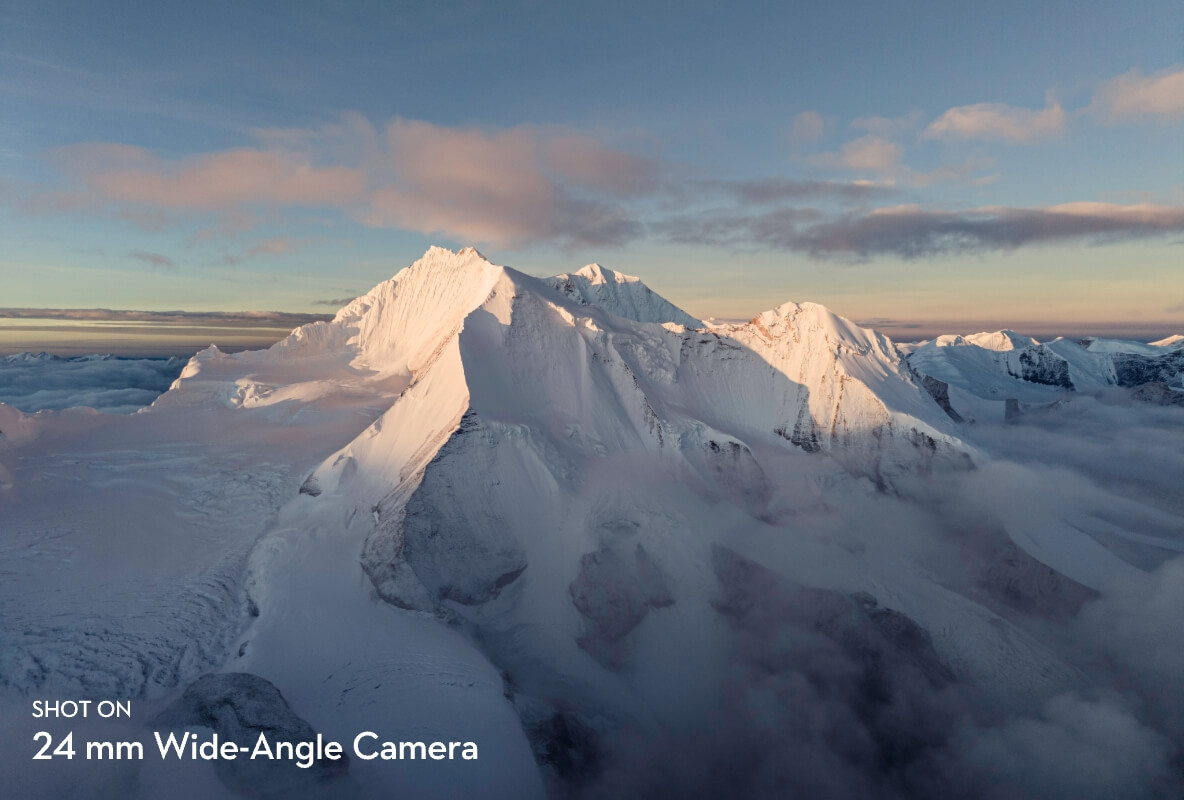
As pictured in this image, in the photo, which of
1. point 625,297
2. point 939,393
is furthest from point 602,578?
point 625,297

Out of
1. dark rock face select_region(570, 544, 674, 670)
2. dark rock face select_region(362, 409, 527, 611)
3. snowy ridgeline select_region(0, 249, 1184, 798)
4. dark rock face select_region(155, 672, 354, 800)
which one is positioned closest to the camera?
dark rock face select_region(155, 672, 354, 800)

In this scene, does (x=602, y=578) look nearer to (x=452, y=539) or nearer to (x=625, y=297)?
(x=452, y=539)

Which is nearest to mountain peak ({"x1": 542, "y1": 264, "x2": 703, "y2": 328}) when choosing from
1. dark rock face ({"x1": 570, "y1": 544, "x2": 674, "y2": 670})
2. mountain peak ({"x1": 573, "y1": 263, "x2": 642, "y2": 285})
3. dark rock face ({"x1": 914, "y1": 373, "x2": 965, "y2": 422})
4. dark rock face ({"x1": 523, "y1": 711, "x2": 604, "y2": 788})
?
mountain peak ({"x1": 573, "y1": 263, "x2": 642, "y2": 285})

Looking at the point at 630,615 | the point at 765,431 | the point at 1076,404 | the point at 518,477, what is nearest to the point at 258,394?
the point at 518,477

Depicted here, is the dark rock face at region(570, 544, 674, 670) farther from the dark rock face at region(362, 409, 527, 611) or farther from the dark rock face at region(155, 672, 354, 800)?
the dark rock face at region(155, 672, 354, 800)

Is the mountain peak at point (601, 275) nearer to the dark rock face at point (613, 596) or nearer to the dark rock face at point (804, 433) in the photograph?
the dark rock face at point (804, 433)

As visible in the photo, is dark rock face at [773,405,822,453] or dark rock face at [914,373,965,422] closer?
dark rock face at [773,405,822,453]

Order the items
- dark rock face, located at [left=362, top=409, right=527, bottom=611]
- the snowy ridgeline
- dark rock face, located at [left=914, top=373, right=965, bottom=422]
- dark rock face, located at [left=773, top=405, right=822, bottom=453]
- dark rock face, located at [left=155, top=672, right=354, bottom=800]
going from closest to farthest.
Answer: dark rock face, located at [left=155, top=672, right=354, bottom=800] → the snowy ridgeline → dark rock face, located at [left=362, top=409, right=527, bottom=611] → dark rock face, located at [left=773, top=405, right=822, bottom=453] → dark rock face, located at [left=914, top=373, right=965, bottom=422]
